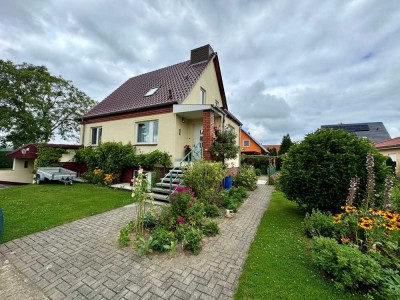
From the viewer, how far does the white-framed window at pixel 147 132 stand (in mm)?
9516

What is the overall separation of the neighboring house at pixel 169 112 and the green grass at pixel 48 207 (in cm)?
336

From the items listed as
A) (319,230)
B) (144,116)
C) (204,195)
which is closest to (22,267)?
(204,195)

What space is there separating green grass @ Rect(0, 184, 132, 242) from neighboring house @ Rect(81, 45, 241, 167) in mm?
3361

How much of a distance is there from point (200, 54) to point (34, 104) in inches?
769

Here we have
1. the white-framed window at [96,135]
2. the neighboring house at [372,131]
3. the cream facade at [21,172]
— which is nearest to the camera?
the white-framed window at [96,135]

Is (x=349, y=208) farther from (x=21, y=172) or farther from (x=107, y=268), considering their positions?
(x=21, y=172)

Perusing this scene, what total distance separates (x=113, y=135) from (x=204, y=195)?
778 centimetres

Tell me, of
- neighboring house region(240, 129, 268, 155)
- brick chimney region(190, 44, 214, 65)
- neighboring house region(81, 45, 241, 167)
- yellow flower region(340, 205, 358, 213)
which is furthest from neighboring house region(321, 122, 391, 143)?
yellow flower region(340, 205, 358, 213)

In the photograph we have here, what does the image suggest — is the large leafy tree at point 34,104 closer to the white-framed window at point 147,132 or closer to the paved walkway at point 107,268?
the white-framed window at point 147,132

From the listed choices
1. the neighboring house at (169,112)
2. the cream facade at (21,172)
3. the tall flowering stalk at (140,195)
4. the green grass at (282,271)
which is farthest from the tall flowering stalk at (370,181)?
the cream facade at (21,172)

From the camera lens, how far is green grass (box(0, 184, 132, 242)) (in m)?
4.35

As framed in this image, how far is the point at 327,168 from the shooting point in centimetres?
503

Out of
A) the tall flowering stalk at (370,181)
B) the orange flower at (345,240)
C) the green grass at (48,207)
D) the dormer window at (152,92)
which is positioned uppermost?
the dormer window at (152,92)

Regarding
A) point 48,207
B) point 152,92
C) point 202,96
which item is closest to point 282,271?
point 48,207
